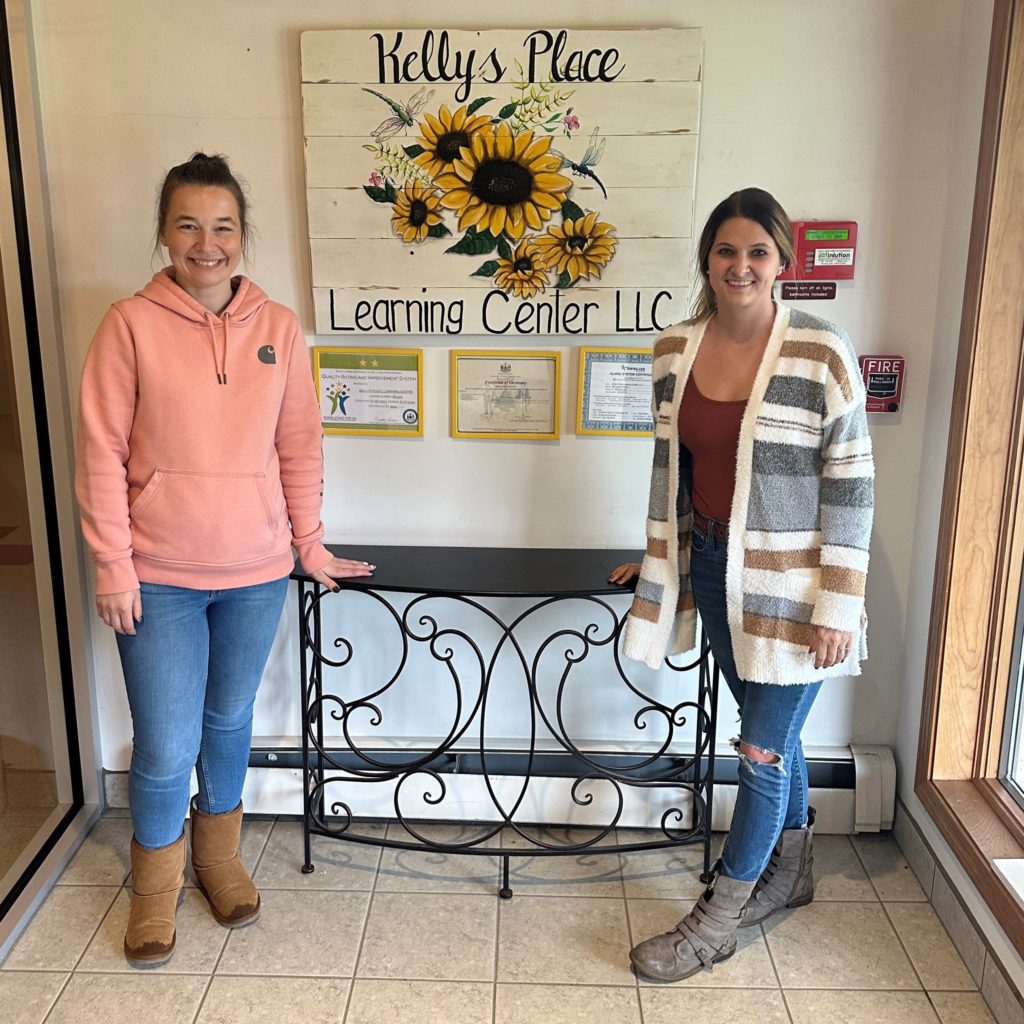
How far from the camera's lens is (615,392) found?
7.25ft

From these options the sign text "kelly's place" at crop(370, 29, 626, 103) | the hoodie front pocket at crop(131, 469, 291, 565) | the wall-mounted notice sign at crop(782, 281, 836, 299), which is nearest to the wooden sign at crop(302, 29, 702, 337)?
the sign text "kelly's place" at crop(370, 29, 626, 103)

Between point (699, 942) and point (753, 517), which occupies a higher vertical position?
point (753, 517)

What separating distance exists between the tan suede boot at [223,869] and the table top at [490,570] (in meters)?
0.57

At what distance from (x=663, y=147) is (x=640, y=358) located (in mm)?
455

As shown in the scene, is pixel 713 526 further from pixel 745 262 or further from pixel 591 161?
pixel 591 161

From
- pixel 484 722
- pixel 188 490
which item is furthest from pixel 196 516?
pixel 484 722

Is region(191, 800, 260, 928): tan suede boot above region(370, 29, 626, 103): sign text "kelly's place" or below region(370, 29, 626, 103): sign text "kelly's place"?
below

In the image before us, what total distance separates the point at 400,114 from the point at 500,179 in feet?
→ 0.85

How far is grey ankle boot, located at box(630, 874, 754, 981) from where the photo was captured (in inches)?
74.1

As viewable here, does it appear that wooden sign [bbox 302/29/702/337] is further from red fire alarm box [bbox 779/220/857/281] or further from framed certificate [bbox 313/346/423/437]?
red fire alarm box [bbox 779/220/857/281]

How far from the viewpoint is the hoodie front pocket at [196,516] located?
175 cm

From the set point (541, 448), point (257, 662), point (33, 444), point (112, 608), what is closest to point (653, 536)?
point (541, 448)

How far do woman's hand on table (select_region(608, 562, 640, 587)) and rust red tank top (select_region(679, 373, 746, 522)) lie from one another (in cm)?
25

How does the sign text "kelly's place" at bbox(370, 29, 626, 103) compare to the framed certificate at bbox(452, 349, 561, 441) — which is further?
the framed certificate at bbox(452, 349, 561, 441)
